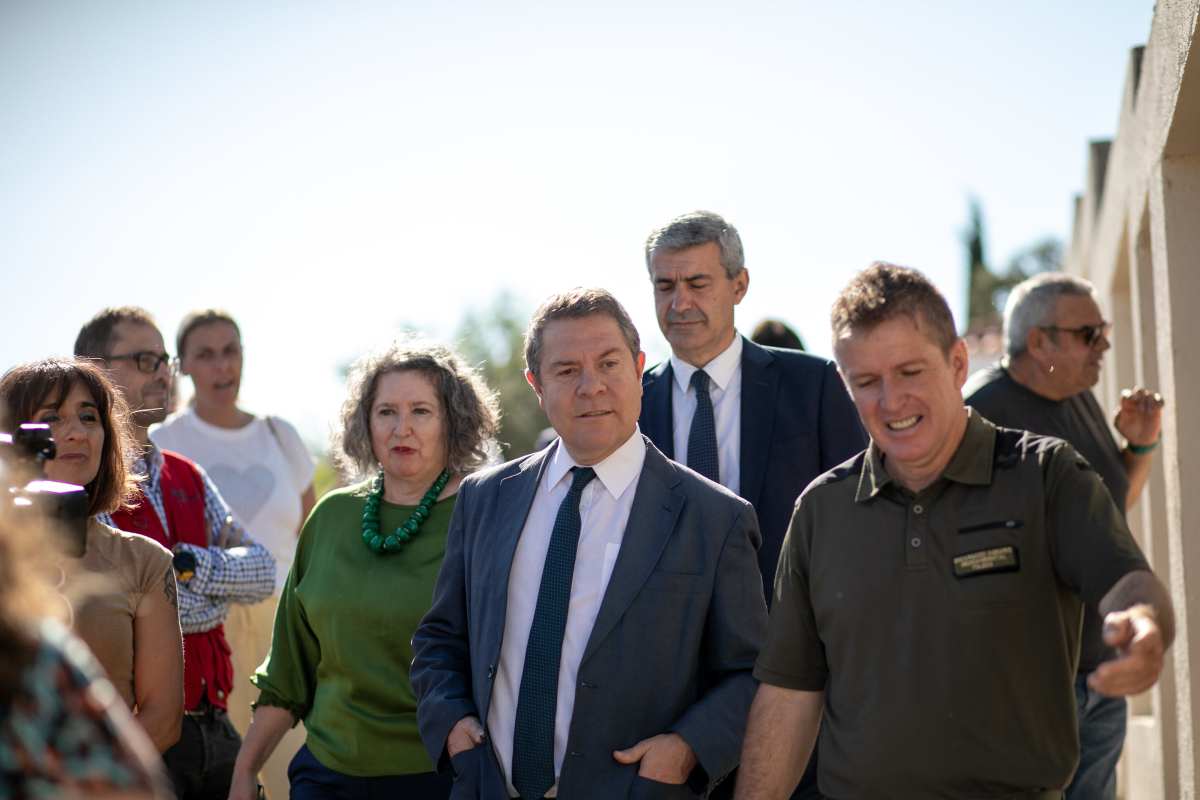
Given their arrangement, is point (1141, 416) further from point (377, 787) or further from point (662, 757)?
point (377, 787)

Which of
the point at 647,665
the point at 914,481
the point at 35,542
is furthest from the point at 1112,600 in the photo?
the point at 35,542

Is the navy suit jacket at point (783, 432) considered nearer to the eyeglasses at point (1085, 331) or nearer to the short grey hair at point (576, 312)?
the short grey hair at point (576, 312)

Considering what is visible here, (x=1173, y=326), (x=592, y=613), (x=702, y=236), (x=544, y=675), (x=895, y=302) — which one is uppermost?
(x=702, y=236)

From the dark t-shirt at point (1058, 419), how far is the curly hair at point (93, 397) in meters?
3.26

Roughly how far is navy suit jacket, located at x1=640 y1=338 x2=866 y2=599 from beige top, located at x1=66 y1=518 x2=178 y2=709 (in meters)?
1.73

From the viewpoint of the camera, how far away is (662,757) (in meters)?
3.40

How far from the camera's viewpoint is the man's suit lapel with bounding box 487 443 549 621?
12.1 feet

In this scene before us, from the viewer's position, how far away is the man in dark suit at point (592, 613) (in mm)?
3467

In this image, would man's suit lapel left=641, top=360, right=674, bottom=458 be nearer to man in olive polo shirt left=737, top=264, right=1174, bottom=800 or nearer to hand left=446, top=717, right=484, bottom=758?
hand left=446, top=717, right=484, bottom=758

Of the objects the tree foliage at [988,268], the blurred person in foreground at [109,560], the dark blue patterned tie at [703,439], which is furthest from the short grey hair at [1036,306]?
the tree foliage at [988,268]

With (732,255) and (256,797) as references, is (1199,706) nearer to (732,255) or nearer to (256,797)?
(732,255)

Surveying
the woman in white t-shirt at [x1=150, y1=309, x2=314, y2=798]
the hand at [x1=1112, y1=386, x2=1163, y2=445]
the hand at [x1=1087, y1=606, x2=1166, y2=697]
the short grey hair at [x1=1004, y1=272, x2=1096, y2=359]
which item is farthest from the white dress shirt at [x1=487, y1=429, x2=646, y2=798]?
the woman in white t-shirt at [x1=150, y1=309, x2=314, y2=798]

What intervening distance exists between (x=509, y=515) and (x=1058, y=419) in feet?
8.82

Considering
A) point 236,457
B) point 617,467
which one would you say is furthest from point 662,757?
point 236,457
